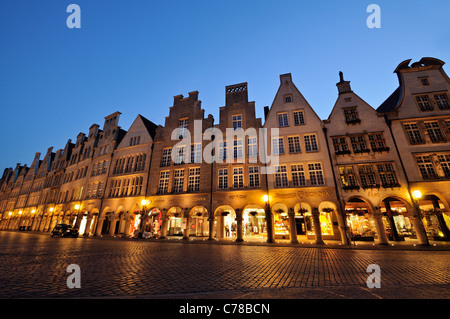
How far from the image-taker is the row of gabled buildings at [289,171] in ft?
64.5

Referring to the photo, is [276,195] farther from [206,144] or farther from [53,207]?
[53,207]

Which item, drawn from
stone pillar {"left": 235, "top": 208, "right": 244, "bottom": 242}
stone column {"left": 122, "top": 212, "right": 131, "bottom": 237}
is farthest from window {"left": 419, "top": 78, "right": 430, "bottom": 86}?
stone column {"left": 122, "top": 212, "right": 131, "bottom": 237}

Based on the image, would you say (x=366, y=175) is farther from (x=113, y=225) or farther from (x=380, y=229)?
(x=113, y=225)

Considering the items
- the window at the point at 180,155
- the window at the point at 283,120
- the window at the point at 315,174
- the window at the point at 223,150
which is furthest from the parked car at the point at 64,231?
the window at the point at 315,174

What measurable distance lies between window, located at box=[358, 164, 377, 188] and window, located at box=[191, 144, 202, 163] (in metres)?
18.8

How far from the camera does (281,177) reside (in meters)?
22.7

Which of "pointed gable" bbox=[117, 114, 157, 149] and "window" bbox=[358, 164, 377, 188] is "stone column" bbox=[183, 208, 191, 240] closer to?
"pointed gable" bbox=[117, 114, 157, 149]

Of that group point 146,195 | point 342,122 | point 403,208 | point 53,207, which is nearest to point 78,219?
point 53,207

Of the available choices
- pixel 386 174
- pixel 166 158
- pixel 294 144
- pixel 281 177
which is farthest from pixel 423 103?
pixel 166 158

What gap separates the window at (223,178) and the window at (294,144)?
27.7 feet

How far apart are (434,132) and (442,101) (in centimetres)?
397

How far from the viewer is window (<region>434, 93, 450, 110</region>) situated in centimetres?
2063

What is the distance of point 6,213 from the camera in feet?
185
